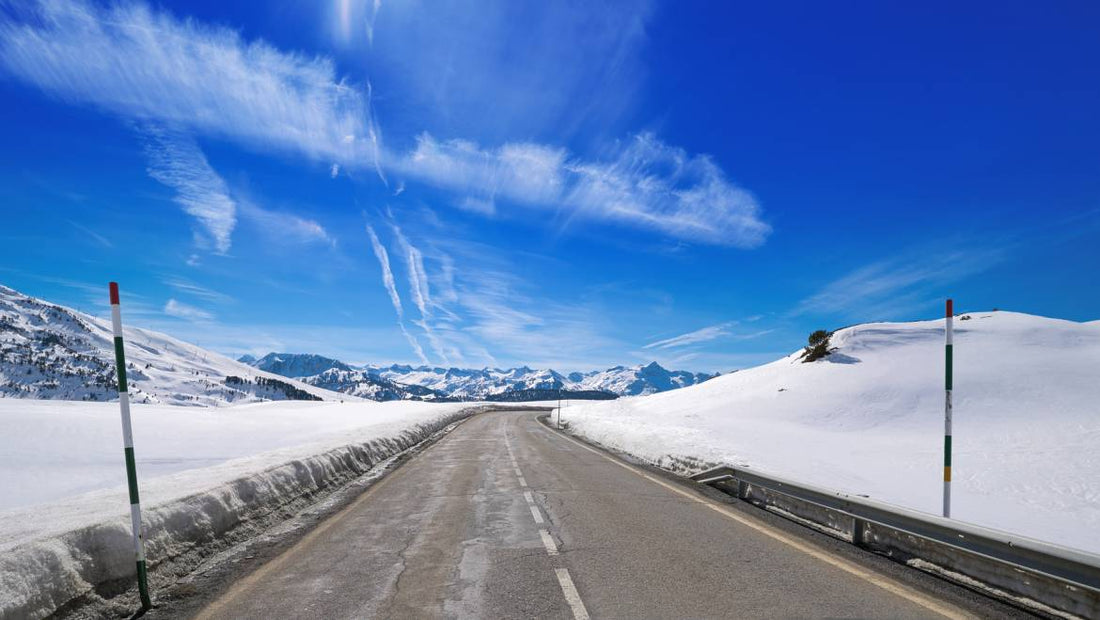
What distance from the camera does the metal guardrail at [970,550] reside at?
15.5 ft

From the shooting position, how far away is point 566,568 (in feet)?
20.4

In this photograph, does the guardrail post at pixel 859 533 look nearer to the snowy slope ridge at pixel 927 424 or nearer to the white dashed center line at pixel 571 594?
the white dashed center line at pixel 571 594

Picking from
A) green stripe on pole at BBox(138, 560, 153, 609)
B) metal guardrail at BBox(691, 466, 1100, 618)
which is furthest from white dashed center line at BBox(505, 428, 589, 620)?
metal guardrail at BBox(691, 466, 1100, 618)

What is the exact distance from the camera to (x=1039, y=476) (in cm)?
1477

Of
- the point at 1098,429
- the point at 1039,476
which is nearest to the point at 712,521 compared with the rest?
the point at 1039,476

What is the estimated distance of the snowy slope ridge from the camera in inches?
525

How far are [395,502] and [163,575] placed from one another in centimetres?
476

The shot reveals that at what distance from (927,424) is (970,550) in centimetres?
2669

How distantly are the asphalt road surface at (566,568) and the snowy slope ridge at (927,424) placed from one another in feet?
20.6

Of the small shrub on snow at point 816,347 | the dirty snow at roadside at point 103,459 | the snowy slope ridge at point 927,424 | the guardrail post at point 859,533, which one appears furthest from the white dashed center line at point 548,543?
the small shrub on snow at point 816,347

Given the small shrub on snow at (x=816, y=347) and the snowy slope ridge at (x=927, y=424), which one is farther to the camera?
the small shrub on snow at (x=816, y=347)

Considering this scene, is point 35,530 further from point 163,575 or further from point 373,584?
point 373,584

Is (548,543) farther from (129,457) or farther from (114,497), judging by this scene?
(114,497)

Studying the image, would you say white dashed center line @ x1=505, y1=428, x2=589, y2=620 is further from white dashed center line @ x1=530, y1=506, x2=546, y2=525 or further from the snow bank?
the snow bank
